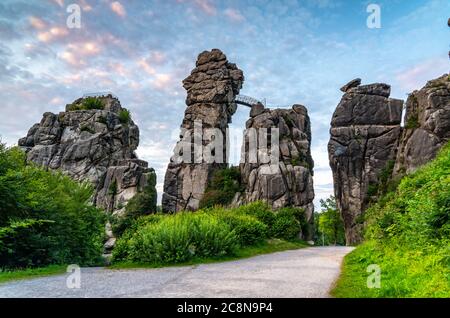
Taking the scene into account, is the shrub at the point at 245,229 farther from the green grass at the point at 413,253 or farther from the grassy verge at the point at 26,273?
the grassy verge at the point at 26,273

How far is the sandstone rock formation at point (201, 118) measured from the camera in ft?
185

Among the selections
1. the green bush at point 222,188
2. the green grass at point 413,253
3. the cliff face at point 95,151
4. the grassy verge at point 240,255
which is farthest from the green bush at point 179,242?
the cliff face at point 95,151

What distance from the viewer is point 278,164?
48.0 meters

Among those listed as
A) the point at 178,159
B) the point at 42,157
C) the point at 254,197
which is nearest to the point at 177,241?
the point at 254,197

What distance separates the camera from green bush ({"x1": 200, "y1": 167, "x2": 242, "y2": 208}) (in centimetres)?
5091

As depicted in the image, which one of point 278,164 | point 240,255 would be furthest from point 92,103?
point 240,255

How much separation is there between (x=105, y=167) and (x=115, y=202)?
7457 mm

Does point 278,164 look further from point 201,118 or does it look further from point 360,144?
point 201,118

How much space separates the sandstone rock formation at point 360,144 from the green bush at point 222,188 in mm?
14145

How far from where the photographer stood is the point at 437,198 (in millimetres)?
9797

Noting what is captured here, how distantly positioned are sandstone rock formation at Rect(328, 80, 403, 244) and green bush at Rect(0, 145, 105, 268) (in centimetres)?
3961

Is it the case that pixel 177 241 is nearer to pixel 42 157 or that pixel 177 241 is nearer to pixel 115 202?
pixel 115 202
